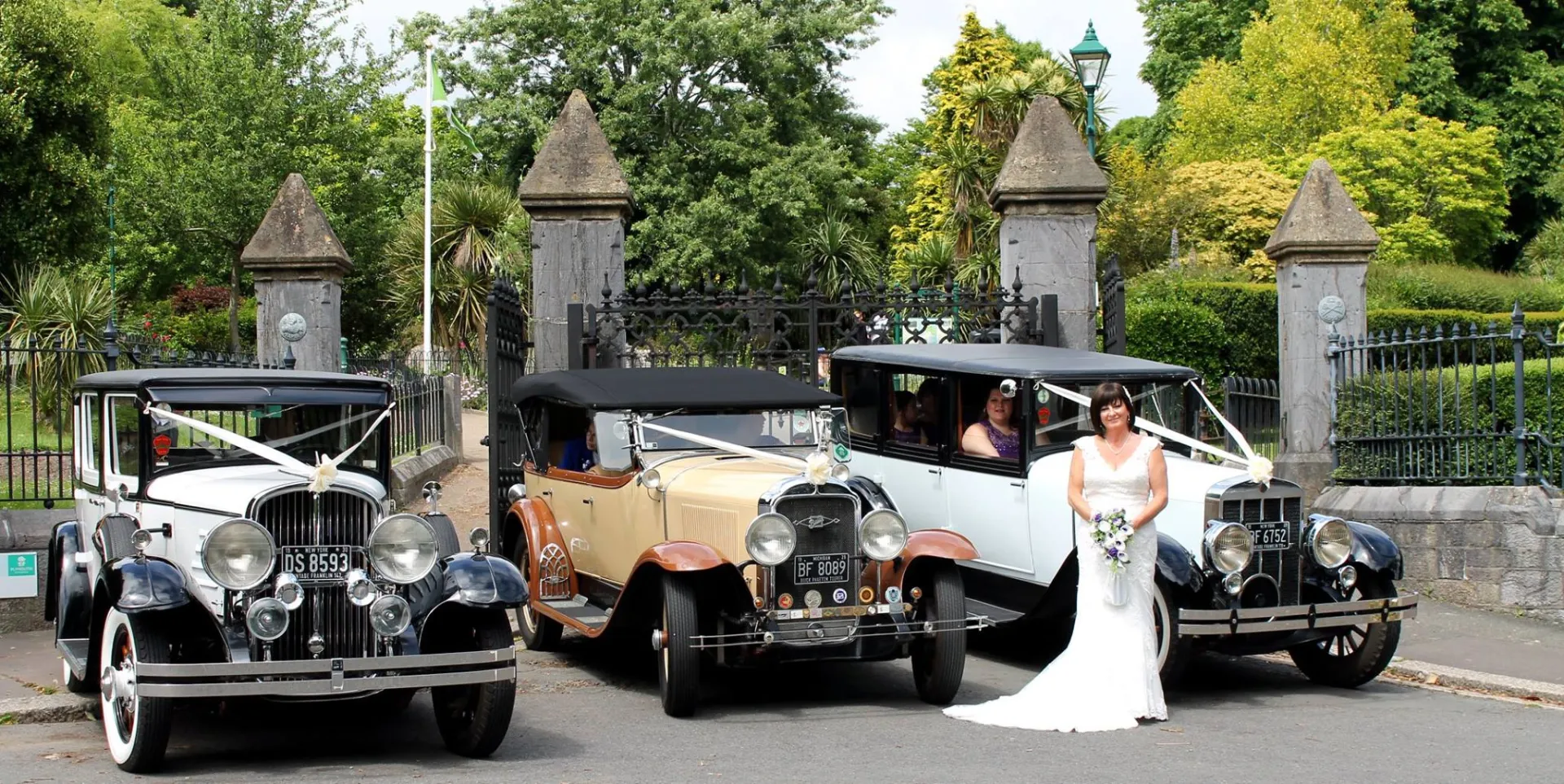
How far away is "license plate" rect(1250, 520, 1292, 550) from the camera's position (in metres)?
8.35

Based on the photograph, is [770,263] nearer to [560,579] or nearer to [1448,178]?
[1448,178]

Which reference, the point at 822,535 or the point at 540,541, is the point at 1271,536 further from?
the point at 540,541

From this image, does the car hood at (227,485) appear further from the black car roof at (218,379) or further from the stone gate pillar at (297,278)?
the stone gate pillar at (297,278)

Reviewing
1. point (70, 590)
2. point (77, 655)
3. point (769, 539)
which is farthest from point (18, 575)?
point (769, 539)

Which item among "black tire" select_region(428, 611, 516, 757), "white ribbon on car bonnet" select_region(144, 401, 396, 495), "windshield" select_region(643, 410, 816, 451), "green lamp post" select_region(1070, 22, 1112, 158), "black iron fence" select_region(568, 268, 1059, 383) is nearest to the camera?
"black tire" select_region(428, 611, 516, 757)

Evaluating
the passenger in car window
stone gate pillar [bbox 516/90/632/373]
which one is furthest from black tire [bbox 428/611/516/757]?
stone gate pillar [bbox 516/90/632/373]

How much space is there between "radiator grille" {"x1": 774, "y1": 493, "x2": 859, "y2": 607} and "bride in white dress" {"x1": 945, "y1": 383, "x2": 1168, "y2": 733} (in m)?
0.88

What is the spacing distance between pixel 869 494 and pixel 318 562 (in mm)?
2876

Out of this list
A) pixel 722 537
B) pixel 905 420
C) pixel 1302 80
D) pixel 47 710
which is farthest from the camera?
pixel 1302 80

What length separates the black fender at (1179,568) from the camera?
26.4 ft

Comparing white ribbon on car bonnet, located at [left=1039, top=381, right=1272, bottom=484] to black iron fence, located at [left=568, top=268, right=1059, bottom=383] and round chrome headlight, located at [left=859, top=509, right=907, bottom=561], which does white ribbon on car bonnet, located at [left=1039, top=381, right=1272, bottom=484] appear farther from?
black iron fence, located at [left=568, top=268, right=1059, bottom=383]

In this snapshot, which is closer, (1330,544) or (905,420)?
(1330,544)

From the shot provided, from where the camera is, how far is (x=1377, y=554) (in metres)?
8.47

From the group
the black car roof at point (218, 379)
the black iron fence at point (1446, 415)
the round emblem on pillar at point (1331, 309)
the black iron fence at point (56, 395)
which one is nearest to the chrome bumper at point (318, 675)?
the black car roof at point (218, 379)
